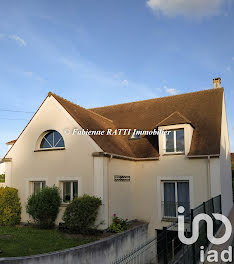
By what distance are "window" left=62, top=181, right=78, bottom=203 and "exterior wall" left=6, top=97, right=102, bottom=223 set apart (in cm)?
38

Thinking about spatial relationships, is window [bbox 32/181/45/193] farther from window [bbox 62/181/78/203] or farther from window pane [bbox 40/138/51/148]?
window pane [bbox 40/138/51/148]

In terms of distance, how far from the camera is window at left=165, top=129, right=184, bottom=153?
47.1 feet

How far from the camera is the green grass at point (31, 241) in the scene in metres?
8.92

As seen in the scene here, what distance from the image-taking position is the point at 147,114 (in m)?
18.2

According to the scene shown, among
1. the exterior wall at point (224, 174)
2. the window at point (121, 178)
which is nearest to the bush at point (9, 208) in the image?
the window at point (121, 178)

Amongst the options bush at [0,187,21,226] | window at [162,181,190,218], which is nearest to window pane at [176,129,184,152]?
window at [162,181,190,218]

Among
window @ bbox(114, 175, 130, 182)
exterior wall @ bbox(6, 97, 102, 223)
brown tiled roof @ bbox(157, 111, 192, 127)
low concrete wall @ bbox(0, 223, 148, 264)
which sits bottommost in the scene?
low concrete wall @ bbox(0, 223, 148, 264)

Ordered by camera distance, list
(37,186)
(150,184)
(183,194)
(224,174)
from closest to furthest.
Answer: (183,194) → (37,186) → (150,184) → (224,174)

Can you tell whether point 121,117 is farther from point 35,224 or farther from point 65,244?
point 65,244

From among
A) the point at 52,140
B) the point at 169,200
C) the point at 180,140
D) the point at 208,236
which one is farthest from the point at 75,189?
the point at 208,236

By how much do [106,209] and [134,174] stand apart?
3.68 m

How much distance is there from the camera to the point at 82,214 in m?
11.2

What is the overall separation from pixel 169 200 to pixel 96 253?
244 inches

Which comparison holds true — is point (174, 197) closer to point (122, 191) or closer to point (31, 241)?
point (122, 191)
